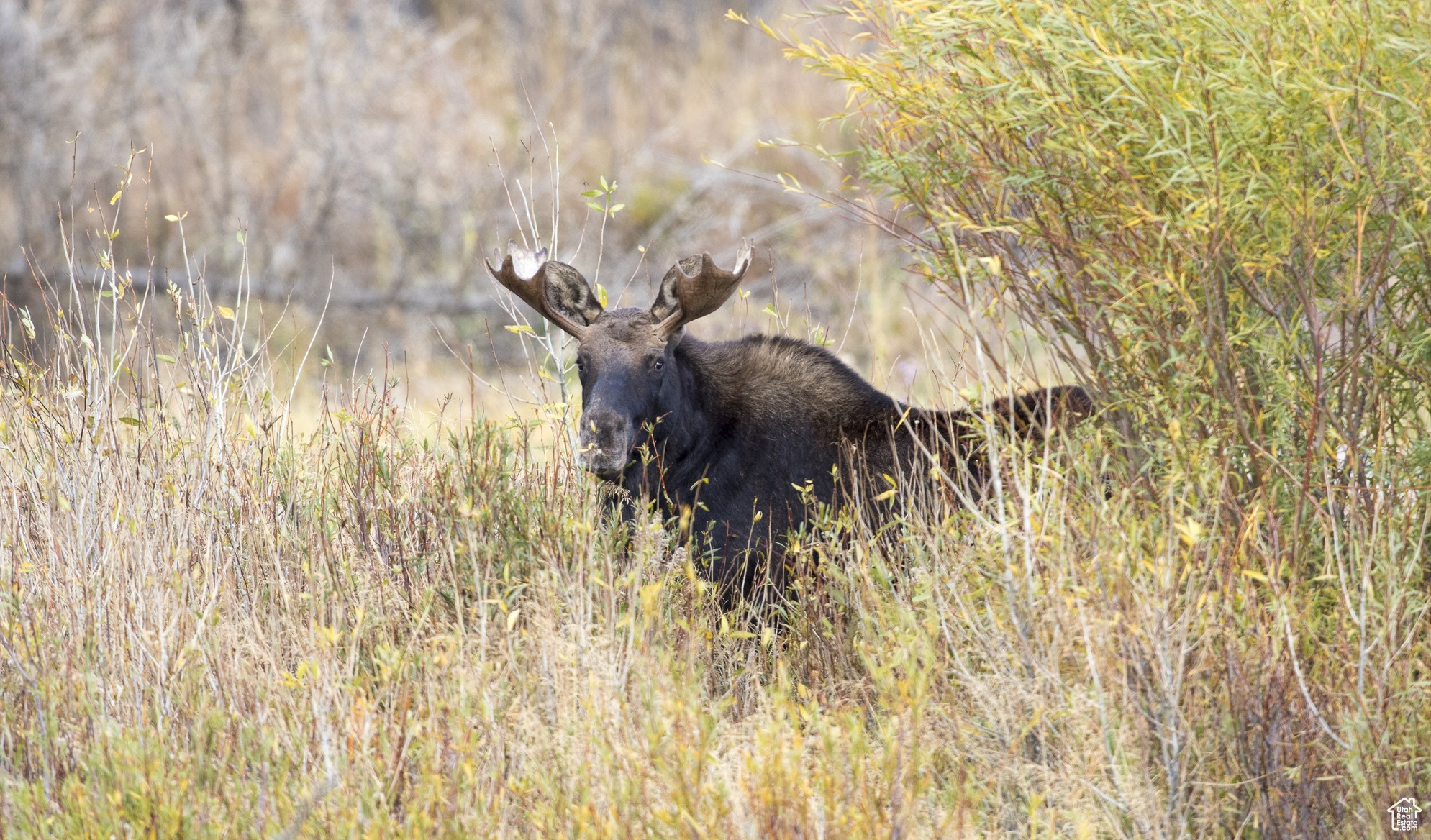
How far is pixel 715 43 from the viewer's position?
19.5 m

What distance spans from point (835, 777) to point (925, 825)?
1.38 feet

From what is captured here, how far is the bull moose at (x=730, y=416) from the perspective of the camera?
6008 millimetres

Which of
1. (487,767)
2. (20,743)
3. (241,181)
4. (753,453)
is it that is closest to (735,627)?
(753,453)

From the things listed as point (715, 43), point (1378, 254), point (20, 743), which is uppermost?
point (715, 43)

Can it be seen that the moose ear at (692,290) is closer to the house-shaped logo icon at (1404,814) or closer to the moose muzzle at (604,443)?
A: the moose muzzle at (604,443)

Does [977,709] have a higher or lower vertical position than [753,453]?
lower

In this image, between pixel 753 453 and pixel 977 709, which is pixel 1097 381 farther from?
pixel 753 453

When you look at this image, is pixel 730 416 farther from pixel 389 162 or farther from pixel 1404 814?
pixel 389 162

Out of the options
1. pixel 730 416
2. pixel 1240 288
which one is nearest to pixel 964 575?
pixel 1240 288

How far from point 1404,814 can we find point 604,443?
3218mm

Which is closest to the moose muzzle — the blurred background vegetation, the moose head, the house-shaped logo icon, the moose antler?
the moose head

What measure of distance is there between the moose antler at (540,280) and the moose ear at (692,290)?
0.34m

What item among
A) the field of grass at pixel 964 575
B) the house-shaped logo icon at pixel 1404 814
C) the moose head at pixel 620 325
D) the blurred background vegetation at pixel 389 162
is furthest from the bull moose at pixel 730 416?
the blurred background vegetation at pixel 389 162

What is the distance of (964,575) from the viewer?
482cm
